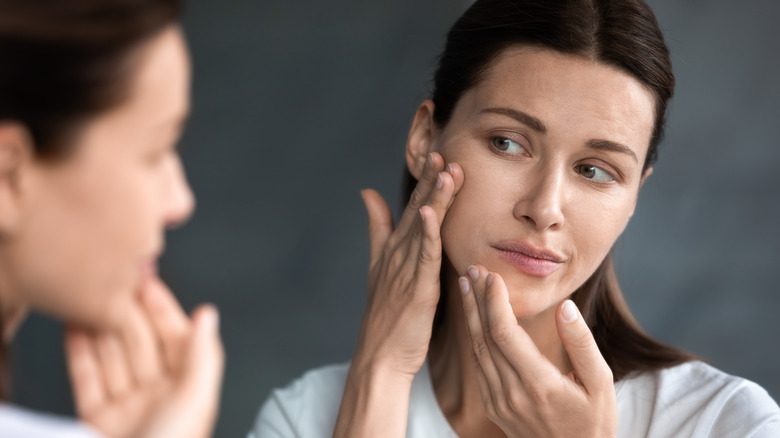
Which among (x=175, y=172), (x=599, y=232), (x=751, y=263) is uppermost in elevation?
(x=175, y=172)

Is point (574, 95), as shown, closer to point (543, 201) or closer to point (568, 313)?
point (543, 201)

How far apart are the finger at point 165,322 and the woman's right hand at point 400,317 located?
0.62 metres

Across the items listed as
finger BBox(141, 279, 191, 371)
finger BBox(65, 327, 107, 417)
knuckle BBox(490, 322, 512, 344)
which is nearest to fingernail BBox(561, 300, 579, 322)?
knuckle BBox(490, 322, 512, 344)

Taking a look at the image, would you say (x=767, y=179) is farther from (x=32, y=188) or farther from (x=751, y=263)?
(x=32, y=188)

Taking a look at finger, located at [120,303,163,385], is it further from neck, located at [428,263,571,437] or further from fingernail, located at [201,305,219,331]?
neck, located at [428,263,571,437]

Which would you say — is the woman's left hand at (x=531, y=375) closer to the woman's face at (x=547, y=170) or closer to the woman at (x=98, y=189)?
the woman's face at (x=547, y=170)

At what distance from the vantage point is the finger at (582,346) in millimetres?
1311

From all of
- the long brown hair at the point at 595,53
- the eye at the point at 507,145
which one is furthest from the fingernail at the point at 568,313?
the long brown hair at the point at 595,53

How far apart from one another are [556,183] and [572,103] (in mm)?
147

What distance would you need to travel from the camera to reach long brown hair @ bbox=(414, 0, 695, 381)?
1.47m

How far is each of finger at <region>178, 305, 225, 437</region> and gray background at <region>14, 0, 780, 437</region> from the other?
178 centimetres

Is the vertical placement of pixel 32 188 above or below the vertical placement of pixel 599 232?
above

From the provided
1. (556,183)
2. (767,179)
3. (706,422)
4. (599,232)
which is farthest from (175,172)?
(767,179)

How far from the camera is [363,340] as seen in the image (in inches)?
64.1
